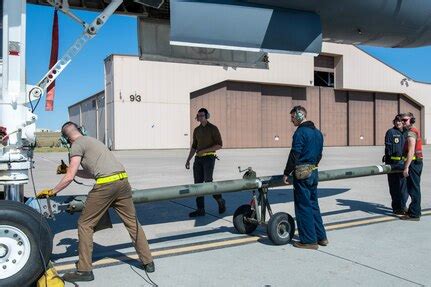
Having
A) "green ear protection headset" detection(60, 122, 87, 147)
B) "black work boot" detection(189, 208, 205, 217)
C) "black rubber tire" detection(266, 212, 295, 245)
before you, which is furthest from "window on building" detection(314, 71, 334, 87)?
"green ear protection headset" detection(60, 122, 87, 147)

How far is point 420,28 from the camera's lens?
6.51 meters

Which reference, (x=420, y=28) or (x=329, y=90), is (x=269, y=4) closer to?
(x=420, y=28)

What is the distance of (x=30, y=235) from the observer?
4004 mm

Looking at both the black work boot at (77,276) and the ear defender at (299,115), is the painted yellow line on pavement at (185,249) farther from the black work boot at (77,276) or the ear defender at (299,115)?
the ear defender at (299,115)

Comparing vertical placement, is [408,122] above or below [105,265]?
above

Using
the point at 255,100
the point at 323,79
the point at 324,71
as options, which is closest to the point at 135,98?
the point at 255,100

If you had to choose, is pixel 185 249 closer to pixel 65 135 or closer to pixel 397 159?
pixel 65 135

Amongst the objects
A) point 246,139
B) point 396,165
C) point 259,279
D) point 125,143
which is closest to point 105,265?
point 259,279

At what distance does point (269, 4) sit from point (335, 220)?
12.1 feet

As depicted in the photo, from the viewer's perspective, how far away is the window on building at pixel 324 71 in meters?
38.0

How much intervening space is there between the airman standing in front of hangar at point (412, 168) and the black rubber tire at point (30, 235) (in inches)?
218

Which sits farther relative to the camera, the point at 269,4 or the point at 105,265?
the point at 269,4

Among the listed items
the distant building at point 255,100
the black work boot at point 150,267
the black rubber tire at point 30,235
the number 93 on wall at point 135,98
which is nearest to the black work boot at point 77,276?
the black rubber tire at point 30,235

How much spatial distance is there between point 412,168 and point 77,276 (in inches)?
217
